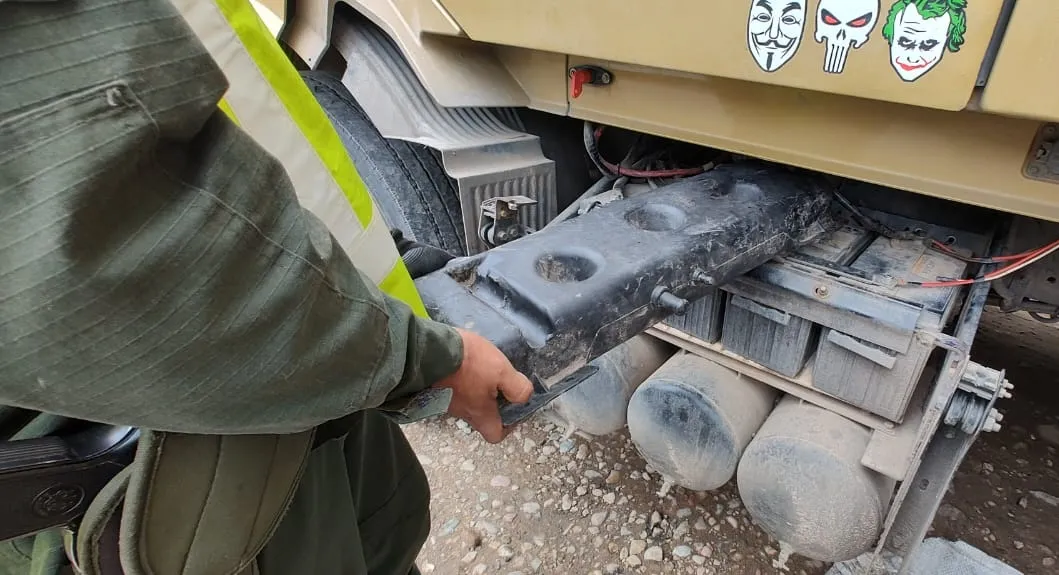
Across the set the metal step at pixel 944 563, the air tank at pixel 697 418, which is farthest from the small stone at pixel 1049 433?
the air tank at pixel 697 418

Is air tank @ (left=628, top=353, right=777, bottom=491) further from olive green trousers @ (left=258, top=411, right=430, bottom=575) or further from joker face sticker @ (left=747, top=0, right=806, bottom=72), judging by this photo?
joker face sticker @ (left=747, top=0, right=806, bottom=72)

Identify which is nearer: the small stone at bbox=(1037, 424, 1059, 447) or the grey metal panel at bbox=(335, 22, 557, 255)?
the grey metal panel at bbox=(335, 22, 557, 255)

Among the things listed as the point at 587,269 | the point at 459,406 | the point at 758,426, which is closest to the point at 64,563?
the point at 459,406

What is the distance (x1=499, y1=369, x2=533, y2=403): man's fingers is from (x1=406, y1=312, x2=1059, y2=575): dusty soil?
130cm

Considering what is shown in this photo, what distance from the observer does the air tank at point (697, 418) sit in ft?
5.51

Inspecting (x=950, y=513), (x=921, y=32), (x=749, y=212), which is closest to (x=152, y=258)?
(x=921, y=32)

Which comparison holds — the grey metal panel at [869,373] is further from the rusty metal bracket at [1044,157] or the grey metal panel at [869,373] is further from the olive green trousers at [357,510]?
the olive green trousers at [357,510]

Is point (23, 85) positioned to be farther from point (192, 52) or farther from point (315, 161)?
point (315, 161)

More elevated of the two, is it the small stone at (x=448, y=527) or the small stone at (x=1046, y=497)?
the small stone at (x=448, y=527)

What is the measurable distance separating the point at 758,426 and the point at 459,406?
44.0 inches

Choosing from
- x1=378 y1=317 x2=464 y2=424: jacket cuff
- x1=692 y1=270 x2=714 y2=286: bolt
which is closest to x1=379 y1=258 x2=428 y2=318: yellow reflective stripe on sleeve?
x1=378 y1=317 x2=464 y2=424: jacket cuff

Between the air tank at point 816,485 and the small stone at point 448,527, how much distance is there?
0.98 metres

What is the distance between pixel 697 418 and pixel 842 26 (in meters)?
1.00

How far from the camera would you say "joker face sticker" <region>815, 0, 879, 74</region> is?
1120mm
